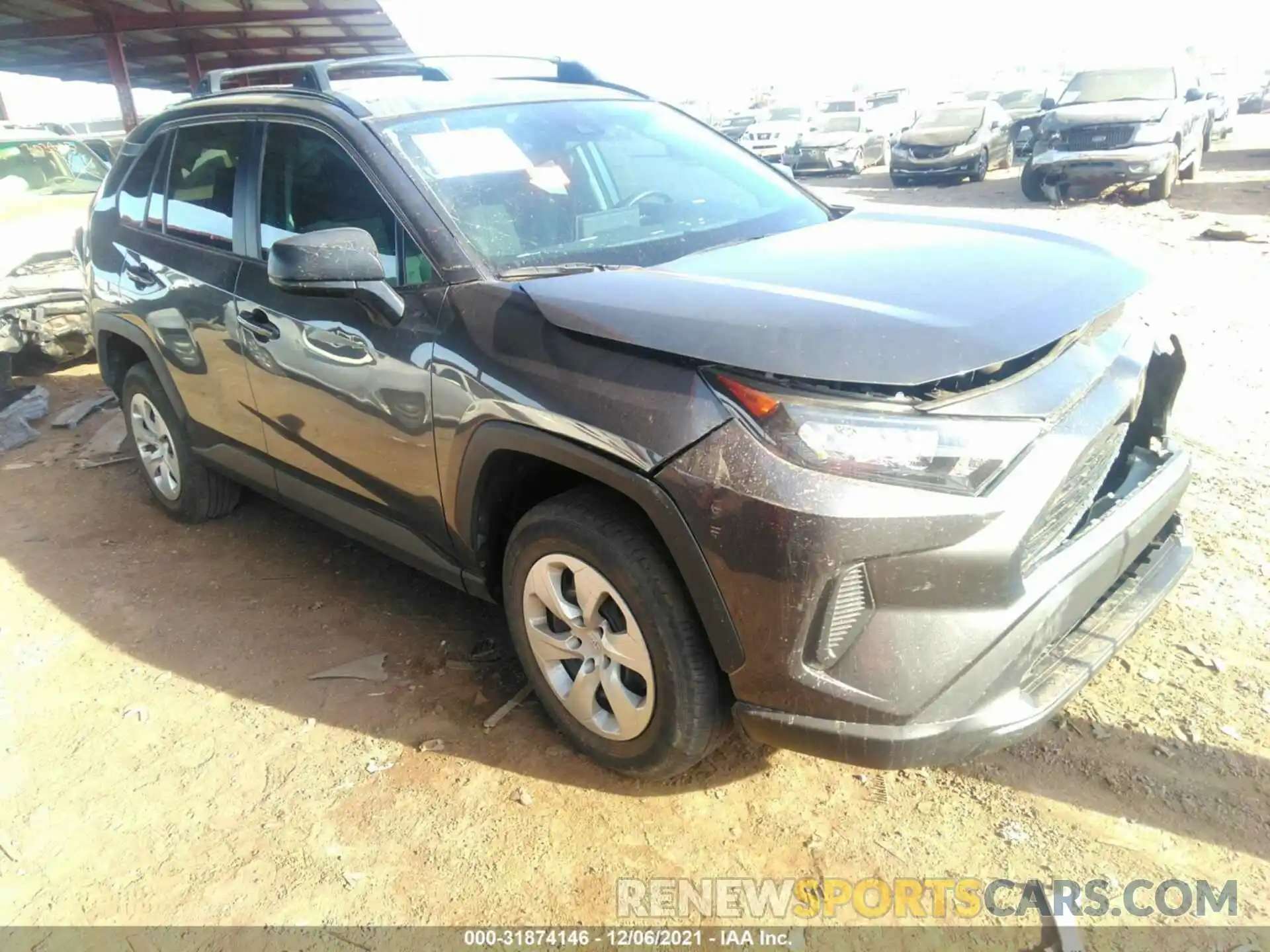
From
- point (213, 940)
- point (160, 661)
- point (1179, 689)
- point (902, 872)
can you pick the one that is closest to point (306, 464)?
point (160, 661)

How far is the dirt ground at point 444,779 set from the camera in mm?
2309

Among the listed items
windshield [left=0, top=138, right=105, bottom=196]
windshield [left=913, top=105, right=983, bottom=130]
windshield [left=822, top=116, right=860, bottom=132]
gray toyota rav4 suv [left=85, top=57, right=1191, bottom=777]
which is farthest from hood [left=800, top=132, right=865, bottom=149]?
gray toyota rav4 suv [left=85, top=57, right=1191, bottom=777]

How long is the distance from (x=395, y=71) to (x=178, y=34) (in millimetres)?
20986

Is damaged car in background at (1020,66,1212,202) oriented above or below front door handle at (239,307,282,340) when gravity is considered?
below

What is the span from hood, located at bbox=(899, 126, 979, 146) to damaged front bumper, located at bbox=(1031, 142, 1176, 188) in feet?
12.5

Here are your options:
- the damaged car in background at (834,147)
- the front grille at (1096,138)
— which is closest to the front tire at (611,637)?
the front grille at (1096,138)

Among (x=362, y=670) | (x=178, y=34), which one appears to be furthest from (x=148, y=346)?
(x=178, y=34)

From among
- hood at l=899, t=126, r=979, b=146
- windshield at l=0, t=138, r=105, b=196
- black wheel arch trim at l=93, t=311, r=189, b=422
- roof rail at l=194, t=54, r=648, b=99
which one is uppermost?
roof rail at l=194, t=54, r=648, b=99

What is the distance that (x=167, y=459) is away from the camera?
14.4 feet

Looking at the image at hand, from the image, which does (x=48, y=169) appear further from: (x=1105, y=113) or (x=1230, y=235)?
(x=1105, y=113)

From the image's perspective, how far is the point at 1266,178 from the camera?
13.8 metres

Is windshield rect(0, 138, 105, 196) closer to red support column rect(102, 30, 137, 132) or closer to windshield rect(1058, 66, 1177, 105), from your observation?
red support column rect(102, 30, 137, 132)

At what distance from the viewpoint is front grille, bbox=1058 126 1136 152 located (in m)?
11.9

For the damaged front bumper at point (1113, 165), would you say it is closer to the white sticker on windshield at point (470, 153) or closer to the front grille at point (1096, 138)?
the front grille at point (1096, 138)
